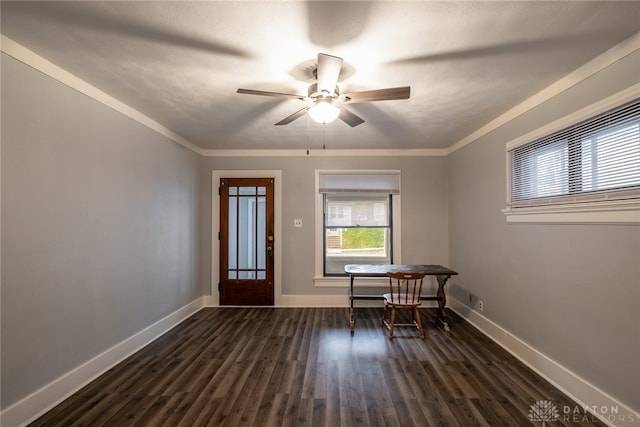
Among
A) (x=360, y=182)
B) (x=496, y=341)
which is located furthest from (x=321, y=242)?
(x=496, y=341)

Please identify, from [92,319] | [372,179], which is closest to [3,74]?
[92,319]

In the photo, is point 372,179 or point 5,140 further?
point 372,179

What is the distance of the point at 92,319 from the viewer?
7.73 feet

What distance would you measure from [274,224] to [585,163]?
3632 mm

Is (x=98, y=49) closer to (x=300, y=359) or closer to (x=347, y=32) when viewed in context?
(x=347, y=32)

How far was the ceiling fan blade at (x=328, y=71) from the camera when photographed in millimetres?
1648

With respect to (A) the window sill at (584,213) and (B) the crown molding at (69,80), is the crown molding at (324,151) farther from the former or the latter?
(A) the window sill at (584,213)

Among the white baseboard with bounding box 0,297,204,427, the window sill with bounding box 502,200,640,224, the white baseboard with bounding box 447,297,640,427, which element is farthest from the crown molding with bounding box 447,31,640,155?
the white baseboard with bounding box 0,297,204,427

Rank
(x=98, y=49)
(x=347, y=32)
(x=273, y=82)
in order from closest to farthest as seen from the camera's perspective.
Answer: (x=347, y=32) → (x=98, y=49) → (x=273, y=82)

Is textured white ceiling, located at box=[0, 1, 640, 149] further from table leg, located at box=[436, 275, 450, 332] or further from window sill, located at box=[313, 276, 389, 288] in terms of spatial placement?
window sill, located at box=[313, 276, 389, 288]

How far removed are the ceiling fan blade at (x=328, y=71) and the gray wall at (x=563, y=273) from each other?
187cm

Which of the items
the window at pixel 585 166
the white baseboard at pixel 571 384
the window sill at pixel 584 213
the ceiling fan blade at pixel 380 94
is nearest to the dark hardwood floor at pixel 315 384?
the white baseboard at pixel 571 384

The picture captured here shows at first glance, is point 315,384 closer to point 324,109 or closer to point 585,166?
point 324,109

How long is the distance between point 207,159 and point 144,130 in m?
1.42
